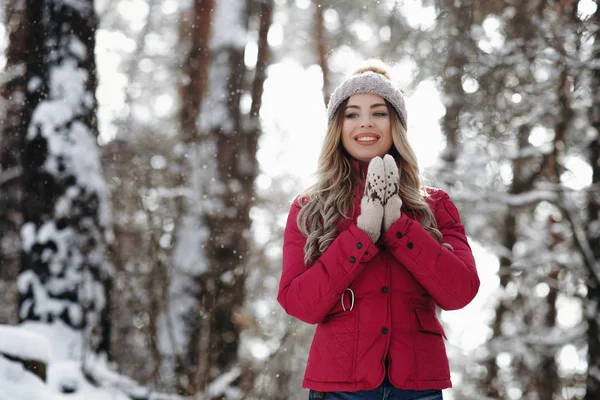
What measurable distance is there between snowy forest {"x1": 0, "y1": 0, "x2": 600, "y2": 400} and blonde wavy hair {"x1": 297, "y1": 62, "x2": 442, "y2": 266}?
165 centimetres

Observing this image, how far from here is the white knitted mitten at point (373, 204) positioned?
86.4 inches

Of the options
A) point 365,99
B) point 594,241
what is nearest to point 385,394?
point 365,99

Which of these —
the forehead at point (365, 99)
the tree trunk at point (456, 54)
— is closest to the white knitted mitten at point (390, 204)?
the forehead at point (365, 99)

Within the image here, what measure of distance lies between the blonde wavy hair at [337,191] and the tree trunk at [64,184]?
10.4ft

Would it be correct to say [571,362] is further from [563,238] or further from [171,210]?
[171,210]

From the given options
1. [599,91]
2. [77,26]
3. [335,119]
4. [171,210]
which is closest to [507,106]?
[599,91]

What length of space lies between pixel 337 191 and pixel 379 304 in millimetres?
497

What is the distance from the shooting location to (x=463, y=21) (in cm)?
777

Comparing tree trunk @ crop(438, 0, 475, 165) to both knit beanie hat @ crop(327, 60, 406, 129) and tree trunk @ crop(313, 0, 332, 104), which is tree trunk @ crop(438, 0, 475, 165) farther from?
knit beanie hat @ crop(327, 60, 406, 129)

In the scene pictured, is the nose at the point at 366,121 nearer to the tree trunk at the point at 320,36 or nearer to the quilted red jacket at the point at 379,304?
the quilted red jacket at the point at 379,304

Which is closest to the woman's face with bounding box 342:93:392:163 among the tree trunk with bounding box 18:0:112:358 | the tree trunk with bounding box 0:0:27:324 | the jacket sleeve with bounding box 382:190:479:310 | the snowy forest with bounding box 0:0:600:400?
the jacket sleeve with bounding box 382:190:479:310

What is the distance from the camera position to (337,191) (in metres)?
2.49

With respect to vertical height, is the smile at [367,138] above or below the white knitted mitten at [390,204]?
above

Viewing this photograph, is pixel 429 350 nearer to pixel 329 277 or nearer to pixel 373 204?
pixel 329 277
